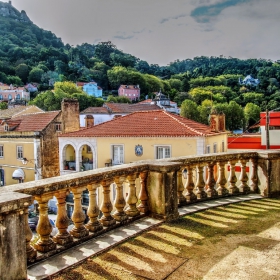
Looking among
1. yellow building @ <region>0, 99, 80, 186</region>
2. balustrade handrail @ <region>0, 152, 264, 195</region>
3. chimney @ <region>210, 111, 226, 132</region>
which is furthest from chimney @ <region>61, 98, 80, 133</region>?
balustrade handrail @ <region>0, 152, 264, 195</region>

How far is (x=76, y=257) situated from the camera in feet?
11.9

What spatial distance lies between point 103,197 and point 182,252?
1282 mm

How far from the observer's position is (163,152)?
24.2 meters

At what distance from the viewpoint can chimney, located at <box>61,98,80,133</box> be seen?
34.1 m

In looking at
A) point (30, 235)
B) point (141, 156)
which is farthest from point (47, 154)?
point (30, 235)

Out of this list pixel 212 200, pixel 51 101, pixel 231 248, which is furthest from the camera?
pixel 51 101

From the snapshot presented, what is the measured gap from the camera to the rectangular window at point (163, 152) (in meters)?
24.0

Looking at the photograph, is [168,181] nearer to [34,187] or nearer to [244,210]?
[244,210]

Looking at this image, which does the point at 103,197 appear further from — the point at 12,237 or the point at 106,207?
the point at 12,237

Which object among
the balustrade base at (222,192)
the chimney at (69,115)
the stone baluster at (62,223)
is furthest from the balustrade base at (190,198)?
the chimney at (69,115)

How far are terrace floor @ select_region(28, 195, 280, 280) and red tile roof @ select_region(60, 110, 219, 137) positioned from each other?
18118mm

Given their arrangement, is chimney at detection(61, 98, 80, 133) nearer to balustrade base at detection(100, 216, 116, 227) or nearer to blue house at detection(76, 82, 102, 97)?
balustrade base at detection(100, 216, 116, 227)

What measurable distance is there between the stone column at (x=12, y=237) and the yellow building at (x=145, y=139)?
798 inches

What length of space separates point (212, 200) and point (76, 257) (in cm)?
336
